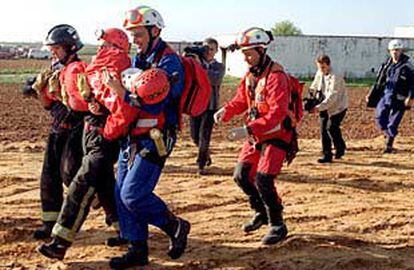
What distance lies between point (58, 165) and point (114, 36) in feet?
5.00

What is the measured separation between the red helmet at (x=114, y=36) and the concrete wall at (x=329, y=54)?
3720cm

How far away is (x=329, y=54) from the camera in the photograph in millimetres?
45406

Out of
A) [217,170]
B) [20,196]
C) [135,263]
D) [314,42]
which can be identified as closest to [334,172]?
[217,170]

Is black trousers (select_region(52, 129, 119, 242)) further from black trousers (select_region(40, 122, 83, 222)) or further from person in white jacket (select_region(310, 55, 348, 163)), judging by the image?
person in white jacket (select_region(310, 55, 348, 163))

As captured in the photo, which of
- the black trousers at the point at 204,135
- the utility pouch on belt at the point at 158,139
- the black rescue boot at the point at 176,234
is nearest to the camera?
the utility pouch on belt at the point at 158,139

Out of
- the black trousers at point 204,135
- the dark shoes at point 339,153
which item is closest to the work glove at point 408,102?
the dark shoes at point 339,153

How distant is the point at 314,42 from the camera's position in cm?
4503

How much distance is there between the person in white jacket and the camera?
39.4ft

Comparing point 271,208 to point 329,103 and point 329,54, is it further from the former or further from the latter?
point 329,54

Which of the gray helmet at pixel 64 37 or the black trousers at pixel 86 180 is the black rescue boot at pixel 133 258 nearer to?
the black trousers at pixel 86 180

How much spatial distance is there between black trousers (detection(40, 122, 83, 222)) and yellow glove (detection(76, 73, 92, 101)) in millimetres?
680

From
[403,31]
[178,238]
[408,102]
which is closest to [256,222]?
[178,238]

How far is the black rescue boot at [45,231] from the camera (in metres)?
7.39

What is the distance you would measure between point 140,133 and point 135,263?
3.63 feet
